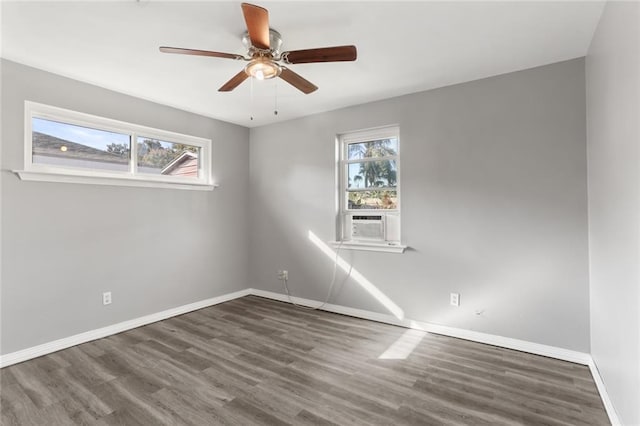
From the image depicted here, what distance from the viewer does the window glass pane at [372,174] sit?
364 centimetres

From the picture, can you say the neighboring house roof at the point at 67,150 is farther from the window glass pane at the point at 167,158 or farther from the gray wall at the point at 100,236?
the window glass pane at the point at 167,158

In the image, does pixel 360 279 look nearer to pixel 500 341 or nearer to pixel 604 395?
pixel 500 341

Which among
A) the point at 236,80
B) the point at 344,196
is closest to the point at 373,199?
the point at 344,196

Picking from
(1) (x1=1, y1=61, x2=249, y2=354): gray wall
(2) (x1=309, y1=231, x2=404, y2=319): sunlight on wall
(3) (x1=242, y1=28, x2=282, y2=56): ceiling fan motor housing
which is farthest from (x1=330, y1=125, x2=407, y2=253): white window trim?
(3) (x1=242, y1=28, x2=282, y2=56): ceiling fan motor housing

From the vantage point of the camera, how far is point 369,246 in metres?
3.66

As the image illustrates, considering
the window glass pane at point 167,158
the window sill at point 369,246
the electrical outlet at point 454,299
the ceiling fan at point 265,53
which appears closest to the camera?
the ceiling fan at point 265,53

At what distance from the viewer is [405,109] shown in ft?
11.3

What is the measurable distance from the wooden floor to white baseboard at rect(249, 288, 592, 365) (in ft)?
0.27

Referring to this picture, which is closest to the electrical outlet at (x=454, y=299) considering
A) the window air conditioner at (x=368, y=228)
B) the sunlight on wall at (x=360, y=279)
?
the sunlight on wall at (x=360, y=279)

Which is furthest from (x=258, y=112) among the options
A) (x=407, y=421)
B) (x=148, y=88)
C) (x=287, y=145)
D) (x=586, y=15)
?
(x=407, y=421)

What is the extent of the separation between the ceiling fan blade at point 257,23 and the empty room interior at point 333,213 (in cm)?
1

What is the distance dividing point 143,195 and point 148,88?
44.7 inches

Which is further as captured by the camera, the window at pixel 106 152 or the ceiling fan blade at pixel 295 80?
the window at pixel 106 152

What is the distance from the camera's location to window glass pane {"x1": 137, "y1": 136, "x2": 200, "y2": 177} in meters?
3.62
